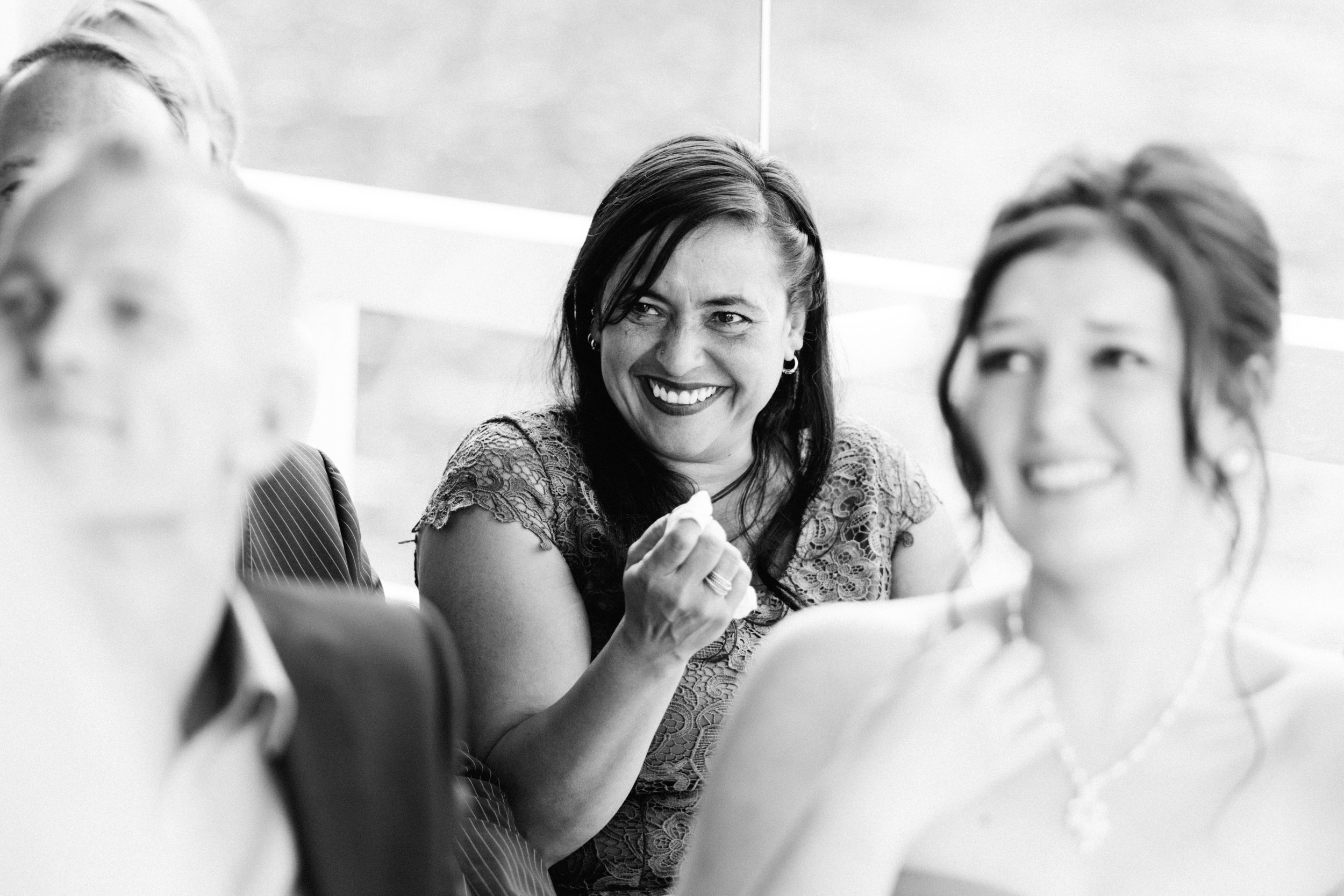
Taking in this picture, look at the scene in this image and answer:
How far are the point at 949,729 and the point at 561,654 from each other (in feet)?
3.36

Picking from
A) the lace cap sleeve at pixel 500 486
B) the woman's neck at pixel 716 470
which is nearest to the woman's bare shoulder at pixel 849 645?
the lace cap sleeve at pixel 500 486

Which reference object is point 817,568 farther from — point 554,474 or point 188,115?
point 188,115

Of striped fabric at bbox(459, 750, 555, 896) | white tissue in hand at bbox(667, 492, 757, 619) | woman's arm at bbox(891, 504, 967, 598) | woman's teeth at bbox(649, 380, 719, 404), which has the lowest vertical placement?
striped fabric at bbox(459, 750, 555, 896)

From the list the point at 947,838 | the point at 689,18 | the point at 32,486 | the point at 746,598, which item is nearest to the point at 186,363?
the point at 32,486

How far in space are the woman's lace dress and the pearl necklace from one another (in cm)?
99

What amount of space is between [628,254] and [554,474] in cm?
27

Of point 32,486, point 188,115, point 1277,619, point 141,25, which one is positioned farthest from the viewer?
point 1277,619

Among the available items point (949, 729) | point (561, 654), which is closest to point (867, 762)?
point (949, 729)

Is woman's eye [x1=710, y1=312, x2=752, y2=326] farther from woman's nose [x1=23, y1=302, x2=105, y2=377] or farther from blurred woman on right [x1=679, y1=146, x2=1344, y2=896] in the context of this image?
woman's nose [x1=23, y1=302, x2=105, y2=377]

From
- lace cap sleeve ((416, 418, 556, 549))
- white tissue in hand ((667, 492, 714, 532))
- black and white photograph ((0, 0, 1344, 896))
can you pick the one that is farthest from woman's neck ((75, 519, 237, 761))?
lace cap sleeve ((416, 418, 556, 549))

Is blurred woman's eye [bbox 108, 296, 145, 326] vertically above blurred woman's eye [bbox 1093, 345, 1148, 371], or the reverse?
blurred woman's eye [bbox 108, 296, 145, 326]

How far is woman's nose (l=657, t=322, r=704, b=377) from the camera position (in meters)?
1.80

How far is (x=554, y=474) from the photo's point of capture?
1828mm

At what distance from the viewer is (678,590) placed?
1423 millimetres
